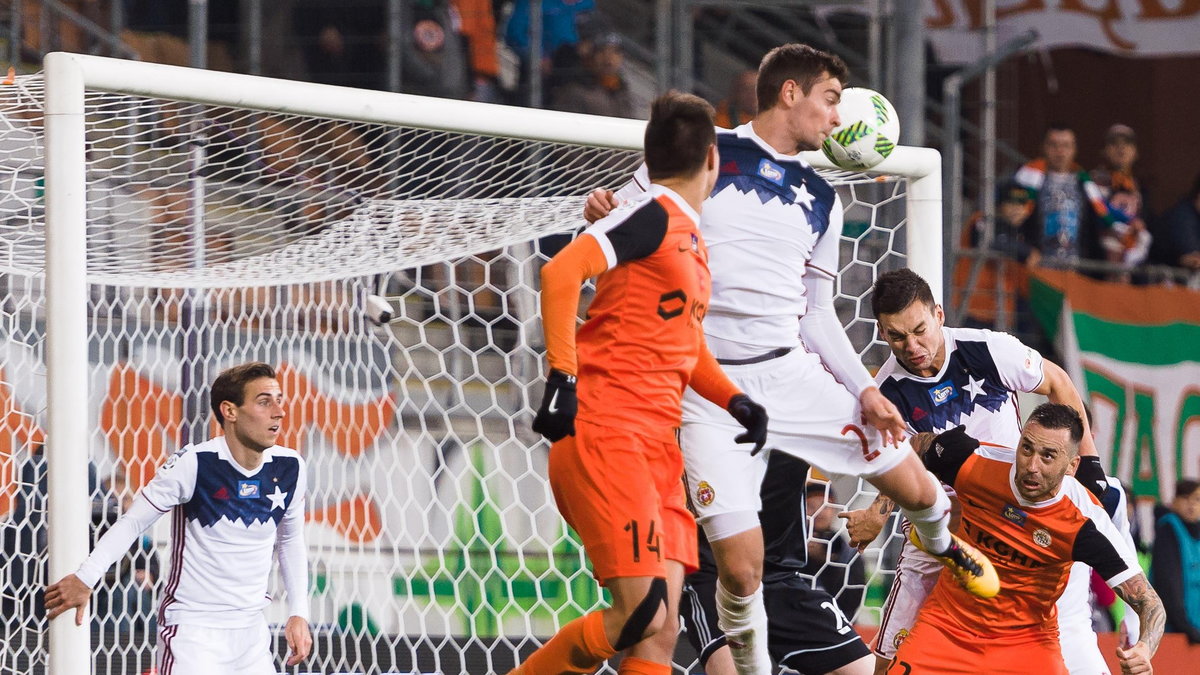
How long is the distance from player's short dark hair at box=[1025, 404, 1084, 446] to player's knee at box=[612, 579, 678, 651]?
1.63m

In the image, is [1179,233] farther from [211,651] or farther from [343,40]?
[211,651]

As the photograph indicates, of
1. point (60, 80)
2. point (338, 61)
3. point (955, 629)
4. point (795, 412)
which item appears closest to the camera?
point (795, 412)

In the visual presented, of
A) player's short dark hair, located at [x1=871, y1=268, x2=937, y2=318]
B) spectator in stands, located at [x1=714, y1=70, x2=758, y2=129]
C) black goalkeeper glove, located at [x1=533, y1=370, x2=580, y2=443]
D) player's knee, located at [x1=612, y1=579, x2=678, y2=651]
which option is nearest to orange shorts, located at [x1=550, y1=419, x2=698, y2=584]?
player's knee, located at [x1=612, y1=579, x2=678, y2=651]

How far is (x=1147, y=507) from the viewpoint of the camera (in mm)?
10797

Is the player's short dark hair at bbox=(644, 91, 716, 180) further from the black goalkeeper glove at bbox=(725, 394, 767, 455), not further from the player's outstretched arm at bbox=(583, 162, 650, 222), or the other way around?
the black goalkeeper glove at bbox=(725, 394, 767, 455)

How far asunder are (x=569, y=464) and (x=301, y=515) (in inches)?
78.6

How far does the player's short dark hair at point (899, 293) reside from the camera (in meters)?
5.23

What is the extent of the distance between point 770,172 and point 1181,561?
16.2ft

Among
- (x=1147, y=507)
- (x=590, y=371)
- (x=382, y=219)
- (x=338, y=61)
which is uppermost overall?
(x=338, y=61)

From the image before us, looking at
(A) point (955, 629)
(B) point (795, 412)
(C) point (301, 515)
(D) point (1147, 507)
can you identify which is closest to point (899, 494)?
(B) point (795, 412)

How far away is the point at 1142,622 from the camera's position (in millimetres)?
5039

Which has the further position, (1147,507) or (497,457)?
(1147,507)

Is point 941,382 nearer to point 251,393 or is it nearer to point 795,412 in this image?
point 795,412

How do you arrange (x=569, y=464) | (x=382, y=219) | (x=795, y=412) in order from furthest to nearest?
1. (x=382, y=219)
2. (x=795, y=412)
3. (x=569, y=464)
